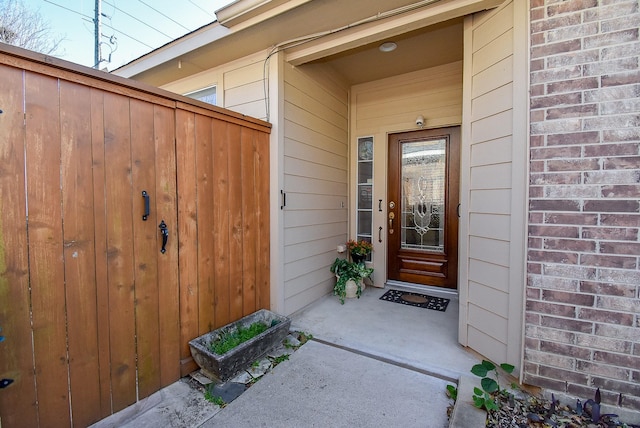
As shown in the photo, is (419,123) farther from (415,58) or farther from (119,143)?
(119,143)

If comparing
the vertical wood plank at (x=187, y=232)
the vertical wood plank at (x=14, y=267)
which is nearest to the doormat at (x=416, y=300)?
the vertical wood plank at (x=187, y=232)

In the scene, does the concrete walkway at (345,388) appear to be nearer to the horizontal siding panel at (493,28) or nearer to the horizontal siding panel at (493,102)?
the horizontal siding panel at (493,102)

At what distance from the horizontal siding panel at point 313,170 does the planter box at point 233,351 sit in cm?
139

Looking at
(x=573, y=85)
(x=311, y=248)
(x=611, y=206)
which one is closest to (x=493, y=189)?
(x=611, y=206)

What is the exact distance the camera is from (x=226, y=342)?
2.05 meters

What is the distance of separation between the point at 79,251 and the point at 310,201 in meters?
2.00

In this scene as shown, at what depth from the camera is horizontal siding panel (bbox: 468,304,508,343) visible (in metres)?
1.86

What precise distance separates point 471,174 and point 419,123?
1.55 metres

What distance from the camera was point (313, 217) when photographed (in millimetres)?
3123

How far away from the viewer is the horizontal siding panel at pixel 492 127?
70.8 inches

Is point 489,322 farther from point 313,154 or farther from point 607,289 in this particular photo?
point 313,154

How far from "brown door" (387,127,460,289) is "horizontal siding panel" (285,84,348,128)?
0.70m

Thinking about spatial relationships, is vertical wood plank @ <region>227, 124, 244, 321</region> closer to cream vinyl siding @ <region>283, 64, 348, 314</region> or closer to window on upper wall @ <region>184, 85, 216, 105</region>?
cream vinyl siding @ <region>283, 64, 348, 314</region>

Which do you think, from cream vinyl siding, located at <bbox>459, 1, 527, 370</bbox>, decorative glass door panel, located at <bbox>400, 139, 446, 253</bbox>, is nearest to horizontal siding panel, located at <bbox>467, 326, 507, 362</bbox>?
cream vinyl siding, located at <bbox>459, 1, 527, 370</bbox>
